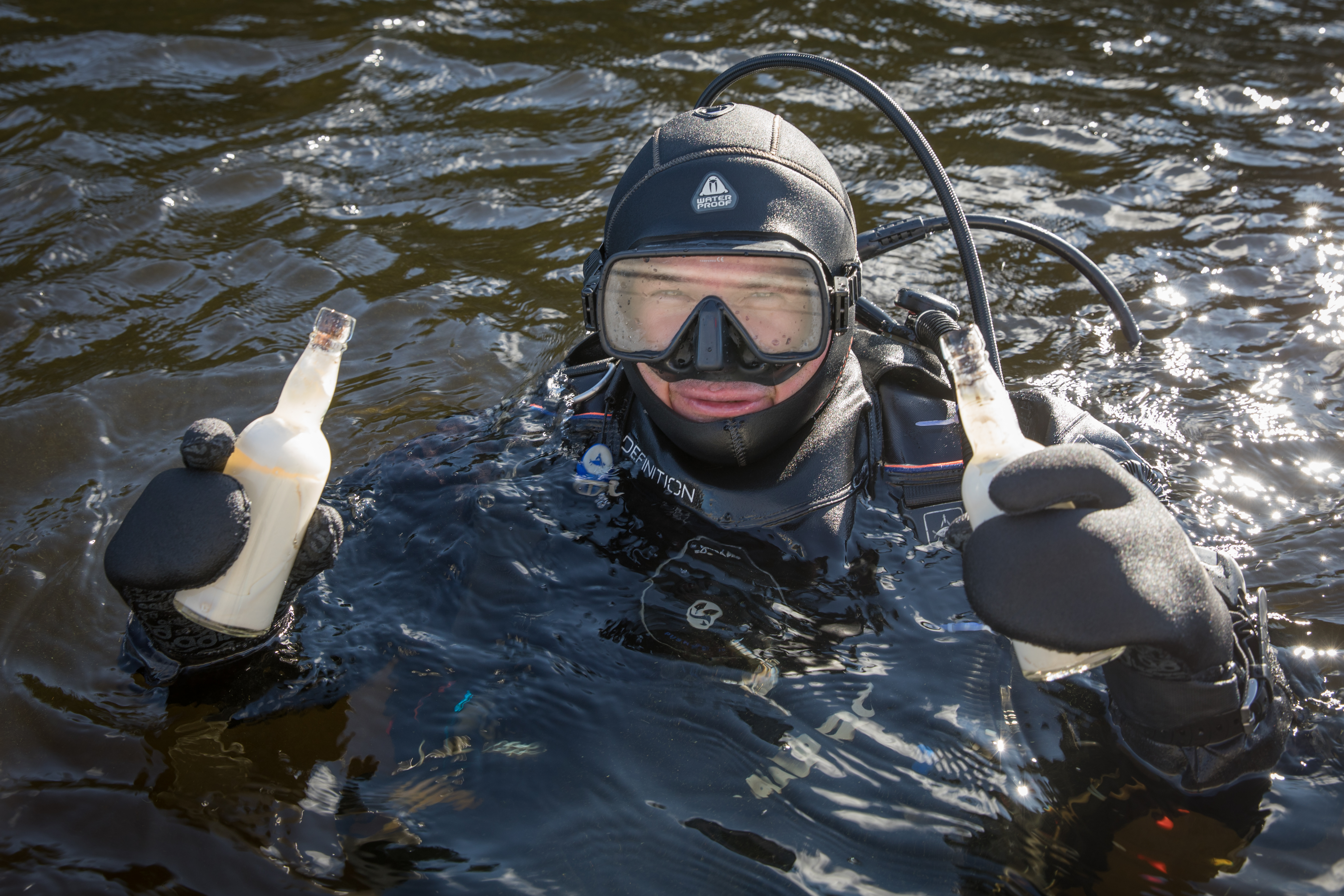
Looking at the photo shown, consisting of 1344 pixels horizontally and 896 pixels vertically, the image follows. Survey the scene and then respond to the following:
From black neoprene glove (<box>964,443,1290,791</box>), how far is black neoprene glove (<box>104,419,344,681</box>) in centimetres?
165

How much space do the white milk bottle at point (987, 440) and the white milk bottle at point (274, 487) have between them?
1429 mm

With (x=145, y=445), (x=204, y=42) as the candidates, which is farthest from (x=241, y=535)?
(x=204, y=42)

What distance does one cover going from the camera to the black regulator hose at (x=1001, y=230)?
3322 mm

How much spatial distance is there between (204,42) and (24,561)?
5.28m

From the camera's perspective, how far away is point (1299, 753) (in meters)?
2.38

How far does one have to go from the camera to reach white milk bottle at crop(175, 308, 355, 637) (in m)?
2.21

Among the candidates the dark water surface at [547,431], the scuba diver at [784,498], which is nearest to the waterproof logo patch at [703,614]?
the scuba diver at [784,498]

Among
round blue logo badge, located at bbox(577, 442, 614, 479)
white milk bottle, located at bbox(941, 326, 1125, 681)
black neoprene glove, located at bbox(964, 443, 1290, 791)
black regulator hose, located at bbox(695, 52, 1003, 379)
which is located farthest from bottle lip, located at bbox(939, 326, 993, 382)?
round blue logo badge, located at bbox(577, 442, 614, 479)

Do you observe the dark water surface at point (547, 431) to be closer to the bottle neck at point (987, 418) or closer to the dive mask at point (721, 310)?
the dive mask at point (721, 310)

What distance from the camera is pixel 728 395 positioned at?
2854 mm

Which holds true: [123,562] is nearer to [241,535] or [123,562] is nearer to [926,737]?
[241,535]

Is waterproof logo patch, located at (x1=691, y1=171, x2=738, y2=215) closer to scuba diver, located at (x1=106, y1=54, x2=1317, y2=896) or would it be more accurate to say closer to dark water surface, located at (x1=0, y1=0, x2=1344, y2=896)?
scuba diver, located at (x1=106, y1=54, x2=1317, y2=896)

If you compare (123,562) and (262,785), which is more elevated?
(123,562)

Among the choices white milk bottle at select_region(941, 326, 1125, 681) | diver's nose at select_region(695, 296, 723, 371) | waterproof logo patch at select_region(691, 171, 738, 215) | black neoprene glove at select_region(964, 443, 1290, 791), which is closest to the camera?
black neoprene glove at select_region(964, 443, 1290, 791)
